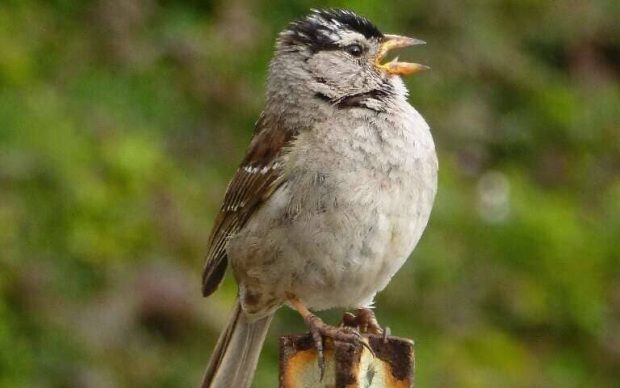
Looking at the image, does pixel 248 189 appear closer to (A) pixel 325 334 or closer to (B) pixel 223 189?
(A) pixel 325 334

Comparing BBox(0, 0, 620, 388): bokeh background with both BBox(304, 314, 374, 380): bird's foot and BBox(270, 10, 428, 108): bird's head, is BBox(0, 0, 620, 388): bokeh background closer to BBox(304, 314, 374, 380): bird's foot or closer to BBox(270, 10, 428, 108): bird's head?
BBox(270, 10, 428, 108): bird's head

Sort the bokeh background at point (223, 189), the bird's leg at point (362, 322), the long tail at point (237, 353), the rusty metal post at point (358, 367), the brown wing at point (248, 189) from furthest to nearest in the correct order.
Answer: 1. the bokeh background at point (223, 189)
2. the brown wing at point (248, 189)
3. the long tail at point (237, 353)
4. the bird's leg at point (362, 322)
5. the rusty metal post at point (358, 367)

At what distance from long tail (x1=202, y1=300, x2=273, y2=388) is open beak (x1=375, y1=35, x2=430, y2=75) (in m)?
0.85

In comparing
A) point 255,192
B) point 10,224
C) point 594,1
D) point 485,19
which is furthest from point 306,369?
point 594,1

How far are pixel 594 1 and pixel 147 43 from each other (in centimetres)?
255

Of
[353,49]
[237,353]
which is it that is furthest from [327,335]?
[353,49]

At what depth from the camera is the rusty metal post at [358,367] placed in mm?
3793

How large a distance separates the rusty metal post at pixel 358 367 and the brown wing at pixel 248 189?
4.94ft

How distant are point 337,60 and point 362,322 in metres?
1.10

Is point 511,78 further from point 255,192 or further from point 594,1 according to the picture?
point 255,192

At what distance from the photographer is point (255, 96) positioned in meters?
7.42

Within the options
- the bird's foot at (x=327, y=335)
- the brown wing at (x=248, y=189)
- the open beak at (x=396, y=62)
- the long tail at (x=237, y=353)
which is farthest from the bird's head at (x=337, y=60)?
the bird's foot at (x=327, y=335)

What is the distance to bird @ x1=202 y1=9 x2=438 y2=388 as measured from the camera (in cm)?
515

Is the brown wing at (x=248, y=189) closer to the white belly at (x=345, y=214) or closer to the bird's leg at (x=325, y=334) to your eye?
the white belly at (x=345, y=214)
